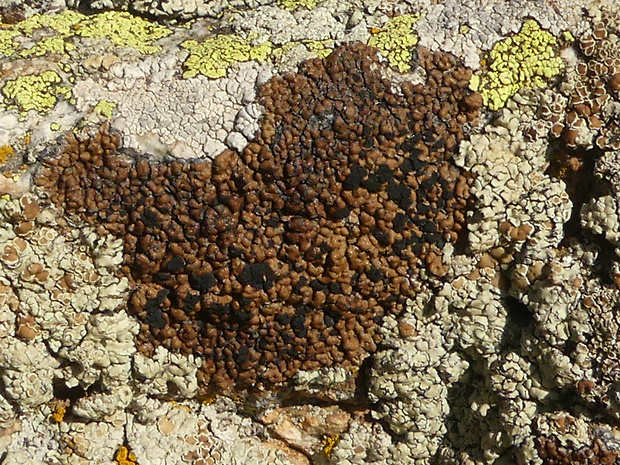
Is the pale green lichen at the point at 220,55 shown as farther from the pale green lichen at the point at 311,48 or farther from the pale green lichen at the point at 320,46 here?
the pale green lichen at the point at 320,46

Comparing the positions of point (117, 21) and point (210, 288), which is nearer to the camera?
point (210, 288)

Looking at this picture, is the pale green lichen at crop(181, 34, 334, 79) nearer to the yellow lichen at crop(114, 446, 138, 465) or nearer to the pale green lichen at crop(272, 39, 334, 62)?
the pale green lichen at crop(272, 39, 334, 62)

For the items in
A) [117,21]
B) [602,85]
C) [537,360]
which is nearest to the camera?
[602,85]

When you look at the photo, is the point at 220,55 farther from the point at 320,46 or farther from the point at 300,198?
the point at 300,198

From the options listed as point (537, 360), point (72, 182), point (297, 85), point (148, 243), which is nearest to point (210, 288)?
point (148, 243)

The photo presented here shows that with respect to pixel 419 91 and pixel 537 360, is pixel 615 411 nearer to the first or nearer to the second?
pixel 537 360

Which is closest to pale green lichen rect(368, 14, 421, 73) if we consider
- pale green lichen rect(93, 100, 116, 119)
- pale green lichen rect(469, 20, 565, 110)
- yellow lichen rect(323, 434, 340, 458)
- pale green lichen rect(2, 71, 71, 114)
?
pale green lichen rect(469, 20, 565, 110)

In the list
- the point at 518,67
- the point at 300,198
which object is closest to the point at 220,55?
the point at 300,198
